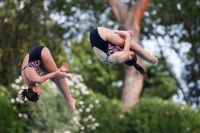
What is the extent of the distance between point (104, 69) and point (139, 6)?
51.2 feet

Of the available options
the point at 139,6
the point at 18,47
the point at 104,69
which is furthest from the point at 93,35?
the point at 104,69

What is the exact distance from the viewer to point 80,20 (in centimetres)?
2155

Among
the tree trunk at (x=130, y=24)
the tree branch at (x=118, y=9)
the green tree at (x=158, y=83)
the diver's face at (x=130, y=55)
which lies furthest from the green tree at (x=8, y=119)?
the green tree at (x=158, y=83)

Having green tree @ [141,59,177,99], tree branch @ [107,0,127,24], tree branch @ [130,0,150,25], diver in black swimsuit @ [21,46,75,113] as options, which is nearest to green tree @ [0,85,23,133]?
tree branch @ [107,0,127,24]

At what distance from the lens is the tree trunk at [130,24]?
1547cm

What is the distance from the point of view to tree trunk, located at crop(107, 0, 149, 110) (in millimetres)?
15469

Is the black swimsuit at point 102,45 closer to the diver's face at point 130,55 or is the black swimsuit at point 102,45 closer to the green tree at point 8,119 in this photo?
the diver's face at point 130,55

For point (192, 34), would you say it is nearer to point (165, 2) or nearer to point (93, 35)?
point (165, 2)

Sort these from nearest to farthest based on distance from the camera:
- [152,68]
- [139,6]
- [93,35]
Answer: [93,35], [139,6], [152,68]

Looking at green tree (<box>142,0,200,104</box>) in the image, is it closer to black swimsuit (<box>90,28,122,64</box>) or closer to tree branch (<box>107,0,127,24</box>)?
tree branch (<box>107,0,127,24</box>)

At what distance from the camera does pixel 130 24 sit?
15.5m

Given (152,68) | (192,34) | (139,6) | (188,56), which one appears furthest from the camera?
(152,68)

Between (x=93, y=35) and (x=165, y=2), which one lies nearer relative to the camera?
(x=93, y=35)

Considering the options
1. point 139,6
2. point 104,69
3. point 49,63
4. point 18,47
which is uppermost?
point 104,69
